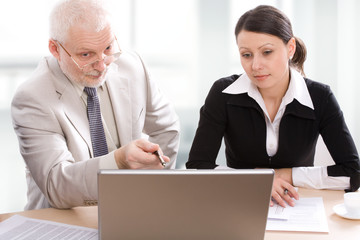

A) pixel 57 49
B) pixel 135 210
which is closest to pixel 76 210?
pixel 135 210

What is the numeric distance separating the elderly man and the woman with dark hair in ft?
1.23

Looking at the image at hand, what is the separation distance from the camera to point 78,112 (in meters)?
1.88

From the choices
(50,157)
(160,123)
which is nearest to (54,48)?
(50,157)

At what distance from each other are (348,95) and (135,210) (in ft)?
10.3

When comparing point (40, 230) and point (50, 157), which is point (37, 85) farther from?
point (40, 230)

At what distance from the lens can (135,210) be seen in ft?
3.58

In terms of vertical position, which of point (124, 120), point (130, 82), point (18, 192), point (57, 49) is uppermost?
point (57, 49)

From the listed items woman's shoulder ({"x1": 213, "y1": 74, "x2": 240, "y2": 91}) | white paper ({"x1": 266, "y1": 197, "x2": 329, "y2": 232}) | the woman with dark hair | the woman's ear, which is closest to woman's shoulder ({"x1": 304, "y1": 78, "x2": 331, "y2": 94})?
the woman with dark hair

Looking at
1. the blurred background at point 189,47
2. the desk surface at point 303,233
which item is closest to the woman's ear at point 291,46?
the desk surface at point 303,233

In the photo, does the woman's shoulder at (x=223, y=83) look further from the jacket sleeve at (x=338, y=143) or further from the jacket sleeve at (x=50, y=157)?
the jacket sleeve at (x=50, y=157)

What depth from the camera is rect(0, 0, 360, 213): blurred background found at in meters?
3.72

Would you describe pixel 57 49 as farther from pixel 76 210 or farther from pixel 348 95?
pixel 348 95

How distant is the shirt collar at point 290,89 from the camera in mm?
1931

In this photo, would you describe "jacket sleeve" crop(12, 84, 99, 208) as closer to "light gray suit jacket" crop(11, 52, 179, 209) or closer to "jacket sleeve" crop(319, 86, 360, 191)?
"light gray suit jacket" crop(11, 52, 179, 209)
